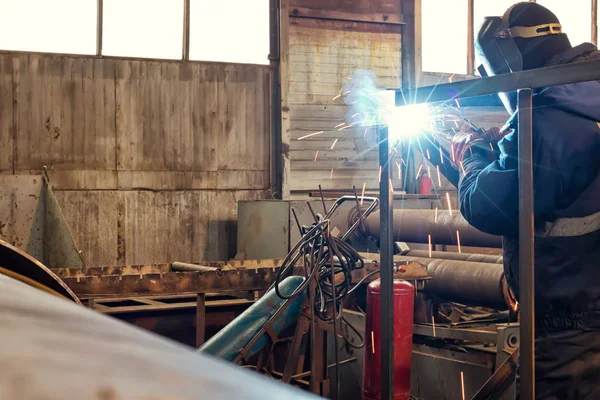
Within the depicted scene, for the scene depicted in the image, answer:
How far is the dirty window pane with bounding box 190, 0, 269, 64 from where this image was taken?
294 inches

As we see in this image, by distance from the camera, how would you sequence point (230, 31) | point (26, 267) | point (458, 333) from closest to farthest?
point (26, 267) → point (458, 333) → point (230, 31)

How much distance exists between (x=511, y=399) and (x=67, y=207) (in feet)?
17.3

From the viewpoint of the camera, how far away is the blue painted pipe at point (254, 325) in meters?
3.40

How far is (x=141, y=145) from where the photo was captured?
733 centimetres

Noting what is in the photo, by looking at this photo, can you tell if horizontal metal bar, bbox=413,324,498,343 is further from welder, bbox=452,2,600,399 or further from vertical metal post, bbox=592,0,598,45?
vertical metal post, bbox=592,0,598,45

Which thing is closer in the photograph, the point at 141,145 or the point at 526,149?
the point at 526,149

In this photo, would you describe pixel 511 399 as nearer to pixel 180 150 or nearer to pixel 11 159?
pixel 180 150

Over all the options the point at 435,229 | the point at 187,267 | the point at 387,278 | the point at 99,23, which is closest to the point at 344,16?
the point at 99,23

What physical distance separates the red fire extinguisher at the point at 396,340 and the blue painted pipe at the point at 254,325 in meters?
0.42

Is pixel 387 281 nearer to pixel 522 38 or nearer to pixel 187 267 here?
pixel 522 38

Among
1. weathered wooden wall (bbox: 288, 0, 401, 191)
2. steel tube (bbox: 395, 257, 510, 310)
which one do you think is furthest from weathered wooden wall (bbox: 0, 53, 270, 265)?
steel tube (bbox: 395, 257, 510, 310)

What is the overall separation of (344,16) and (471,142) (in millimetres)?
6018

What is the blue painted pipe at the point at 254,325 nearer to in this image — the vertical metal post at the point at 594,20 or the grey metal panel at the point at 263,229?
the grey metal panel at the point at 263,229

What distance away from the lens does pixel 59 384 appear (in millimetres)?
304
